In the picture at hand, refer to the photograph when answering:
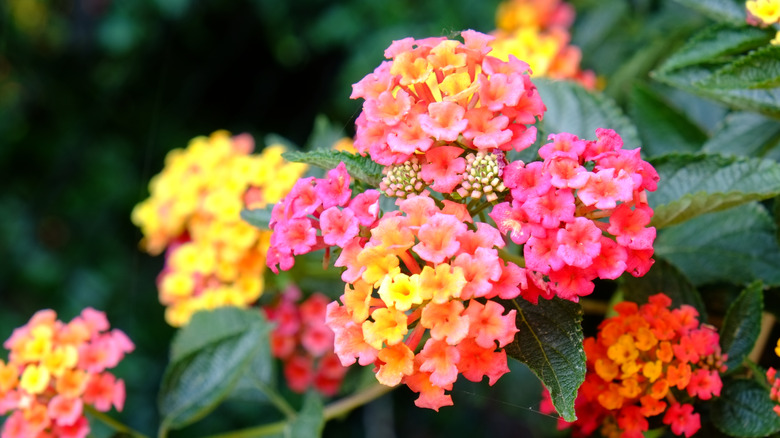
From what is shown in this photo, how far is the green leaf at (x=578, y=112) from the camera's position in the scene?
28.1 inches

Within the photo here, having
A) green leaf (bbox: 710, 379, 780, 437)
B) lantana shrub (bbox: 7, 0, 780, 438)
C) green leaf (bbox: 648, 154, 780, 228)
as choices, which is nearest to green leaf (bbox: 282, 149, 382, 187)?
lantana shrub (bbox: 7, 0, 780, 438)

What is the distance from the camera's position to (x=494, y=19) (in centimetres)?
149

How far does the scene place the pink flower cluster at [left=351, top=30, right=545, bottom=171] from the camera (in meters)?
0.50

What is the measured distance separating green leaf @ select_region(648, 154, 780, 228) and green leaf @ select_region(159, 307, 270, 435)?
40 cm

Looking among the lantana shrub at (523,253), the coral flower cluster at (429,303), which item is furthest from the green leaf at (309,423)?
the coral flower cluster at (429,303)

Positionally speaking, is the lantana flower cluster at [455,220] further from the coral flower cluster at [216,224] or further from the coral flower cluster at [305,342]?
the coral flower cluster at [305,342]

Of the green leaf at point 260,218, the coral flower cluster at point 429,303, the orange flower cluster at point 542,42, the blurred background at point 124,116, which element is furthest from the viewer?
the blurred background at point 124,116

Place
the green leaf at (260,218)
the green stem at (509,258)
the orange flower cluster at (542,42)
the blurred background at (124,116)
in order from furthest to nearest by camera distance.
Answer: the blurred background at (124,116), the orange flower cluster at (542,42), the green leaf at (260,218), the green stem at (509,258)

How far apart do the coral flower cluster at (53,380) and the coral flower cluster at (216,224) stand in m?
0.17

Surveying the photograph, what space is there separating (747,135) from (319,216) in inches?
17.4

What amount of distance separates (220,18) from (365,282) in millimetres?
1474

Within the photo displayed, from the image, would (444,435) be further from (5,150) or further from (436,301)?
(5,150)

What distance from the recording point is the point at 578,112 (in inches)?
29.5

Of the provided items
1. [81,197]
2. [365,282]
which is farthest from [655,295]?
[81,197]
